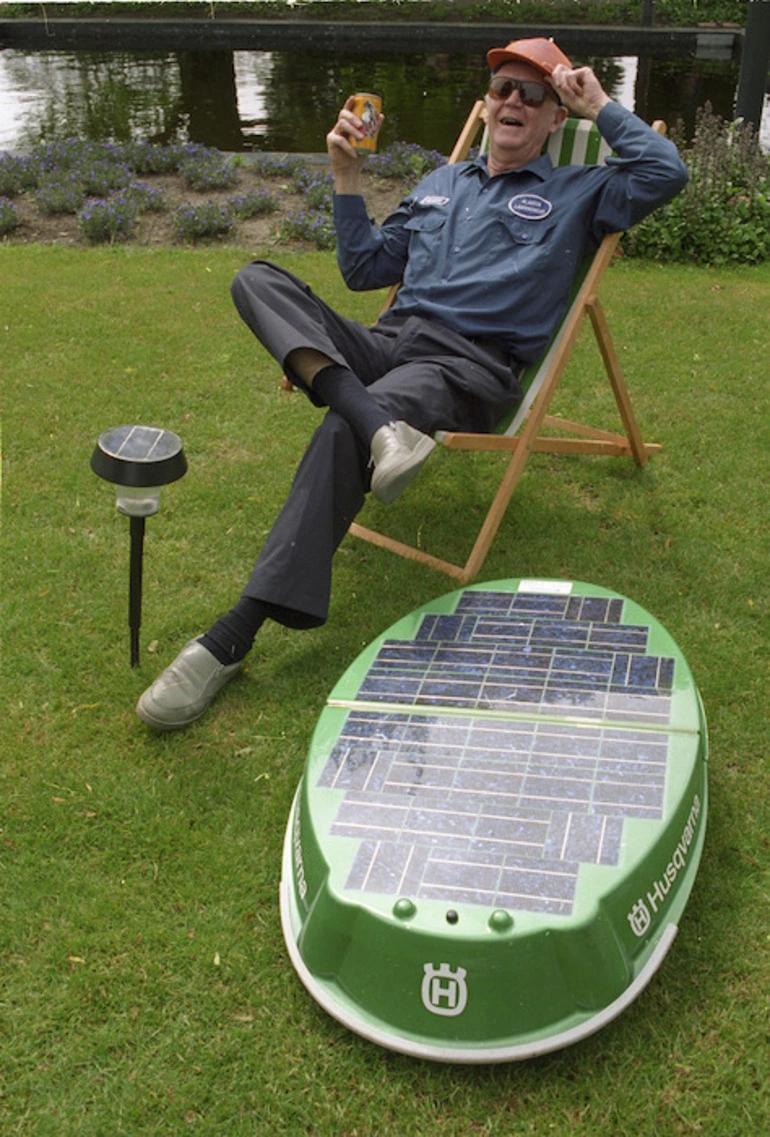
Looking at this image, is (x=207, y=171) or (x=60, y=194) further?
(x=207, y=171)

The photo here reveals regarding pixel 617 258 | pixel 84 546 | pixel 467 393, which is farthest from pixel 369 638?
pixel 617 258

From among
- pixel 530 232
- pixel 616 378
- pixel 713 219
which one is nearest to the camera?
pixel 530 232

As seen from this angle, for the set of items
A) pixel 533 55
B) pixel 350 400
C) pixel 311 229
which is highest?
pixel 533 55

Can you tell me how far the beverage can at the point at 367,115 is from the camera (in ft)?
13.0

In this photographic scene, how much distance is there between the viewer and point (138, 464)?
3029 mm

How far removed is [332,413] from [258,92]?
13457mm

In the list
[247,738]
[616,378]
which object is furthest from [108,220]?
[247,738]

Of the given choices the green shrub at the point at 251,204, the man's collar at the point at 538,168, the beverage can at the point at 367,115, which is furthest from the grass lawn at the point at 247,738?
the green shrub at the point at 251,204

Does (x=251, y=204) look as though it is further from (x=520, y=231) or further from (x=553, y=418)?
(x=520, y=231)

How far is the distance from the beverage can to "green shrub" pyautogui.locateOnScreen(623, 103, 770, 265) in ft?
11.4

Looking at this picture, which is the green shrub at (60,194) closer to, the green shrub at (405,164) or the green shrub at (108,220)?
the green shrub at (108,220)

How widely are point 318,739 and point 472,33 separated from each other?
18.7 meters

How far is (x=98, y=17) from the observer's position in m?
20.6

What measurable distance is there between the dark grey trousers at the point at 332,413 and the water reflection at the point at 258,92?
876 centimetres
